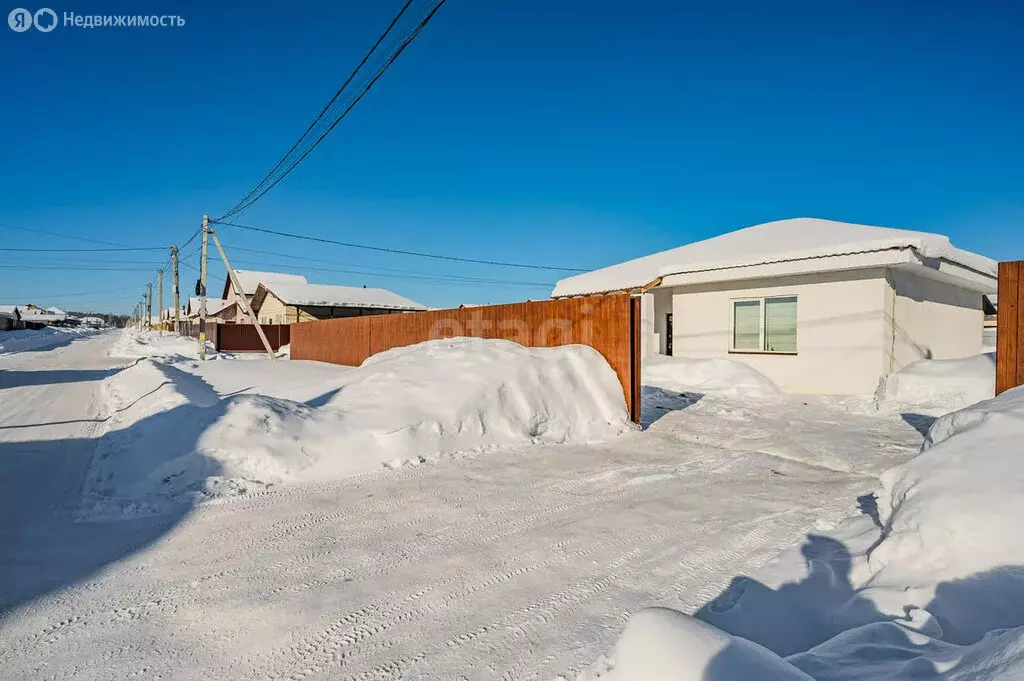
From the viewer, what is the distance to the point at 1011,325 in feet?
21.9

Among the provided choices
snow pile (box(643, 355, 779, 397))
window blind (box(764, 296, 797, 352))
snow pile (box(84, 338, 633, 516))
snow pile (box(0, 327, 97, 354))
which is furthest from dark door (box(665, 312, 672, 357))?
snow pile (box(0, 327, 97, 354))

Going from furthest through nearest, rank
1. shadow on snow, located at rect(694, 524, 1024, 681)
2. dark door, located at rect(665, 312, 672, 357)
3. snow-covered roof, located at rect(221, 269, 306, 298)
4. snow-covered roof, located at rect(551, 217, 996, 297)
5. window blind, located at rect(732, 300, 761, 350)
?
snow-covered roof, located at rect(221, 269, 306, 298), dark door, located at rect(665, 312, 672, 357), window blind, located at rect(732, 300, 761, 350), snow-covered roof, located at rect(551, 217, 996, 297), shadow on snow, located at rect(694, 524, 1024, 681)

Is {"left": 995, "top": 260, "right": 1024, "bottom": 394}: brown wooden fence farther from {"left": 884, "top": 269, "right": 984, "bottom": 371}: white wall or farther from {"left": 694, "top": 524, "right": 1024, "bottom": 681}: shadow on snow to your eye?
{"left": 694, "top": 524, "right": 1024, "bottom": 681}: shadow on snow

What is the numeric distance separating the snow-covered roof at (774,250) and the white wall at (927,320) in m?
0.98

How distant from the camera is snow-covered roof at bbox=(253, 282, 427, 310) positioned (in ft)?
110

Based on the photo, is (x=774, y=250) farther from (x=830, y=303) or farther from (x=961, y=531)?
(x=961, y=531)

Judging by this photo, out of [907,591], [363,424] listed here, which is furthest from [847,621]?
[363,424]

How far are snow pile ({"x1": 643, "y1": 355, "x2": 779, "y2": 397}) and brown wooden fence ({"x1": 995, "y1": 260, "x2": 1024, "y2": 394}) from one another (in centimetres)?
512

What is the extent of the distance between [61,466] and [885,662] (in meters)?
7.62

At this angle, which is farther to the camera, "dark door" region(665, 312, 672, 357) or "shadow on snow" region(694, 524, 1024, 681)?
"dark door" region(665, 312, 672, 357)

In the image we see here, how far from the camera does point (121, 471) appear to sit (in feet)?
17.1

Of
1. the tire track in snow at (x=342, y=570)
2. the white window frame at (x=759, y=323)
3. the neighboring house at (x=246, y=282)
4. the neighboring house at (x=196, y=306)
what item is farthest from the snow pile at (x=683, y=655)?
the neighboring house at (x=196, y=306)

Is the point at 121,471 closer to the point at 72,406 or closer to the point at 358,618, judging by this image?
the point at 358,618

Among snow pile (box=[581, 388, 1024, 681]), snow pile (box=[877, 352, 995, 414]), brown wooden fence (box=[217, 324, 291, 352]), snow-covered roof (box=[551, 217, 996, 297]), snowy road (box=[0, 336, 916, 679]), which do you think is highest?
snow-covered roof (box=[551, 217, 996, 297])
